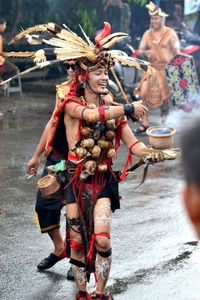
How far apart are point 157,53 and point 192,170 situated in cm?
960

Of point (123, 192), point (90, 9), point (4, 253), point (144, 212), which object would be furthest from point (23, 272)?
point (90, 9)

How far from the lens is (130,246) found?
545 centimetres

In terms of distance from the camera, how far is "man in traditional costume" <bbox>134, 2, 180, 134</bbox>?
1075 cm

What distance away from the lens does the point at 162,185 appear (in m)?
7.40

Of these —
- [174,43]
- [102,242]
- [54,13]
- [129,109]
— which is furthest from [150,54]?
[54,13]

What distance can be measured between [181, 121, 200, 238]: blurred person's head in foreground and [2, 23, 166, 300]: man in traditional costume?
2.60m

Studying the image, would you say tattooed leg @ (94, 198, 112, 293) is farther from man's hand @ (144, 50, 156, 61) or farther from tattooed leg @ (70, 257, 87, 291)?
man's hand @ (144, 50, 156, 61)

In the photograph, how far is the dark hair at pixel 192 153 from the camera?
5.09ft

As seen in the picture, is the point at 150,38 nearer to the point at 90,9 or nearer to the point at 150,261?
the point at 150,261

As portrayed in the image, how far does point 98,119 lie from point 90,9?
14606mm

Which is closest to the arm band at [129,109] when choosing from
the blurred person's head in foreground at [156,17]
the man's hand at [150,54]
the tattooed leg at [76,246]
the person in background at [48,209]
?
the person in background at [48,209]

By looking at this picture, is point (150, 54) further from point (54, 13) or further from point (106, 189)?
point (54, 13)

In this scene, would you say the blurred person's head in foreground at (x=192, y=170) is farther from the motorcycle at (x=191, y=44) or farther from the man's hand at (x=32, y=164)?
the motorcycle at (x=191, y=44)

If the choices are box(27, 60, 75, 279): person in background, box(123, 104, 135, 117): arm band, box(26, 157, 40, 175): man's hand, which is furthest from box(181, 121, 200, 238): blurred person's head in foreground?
box(26, 157, 40, 175): man's hand
